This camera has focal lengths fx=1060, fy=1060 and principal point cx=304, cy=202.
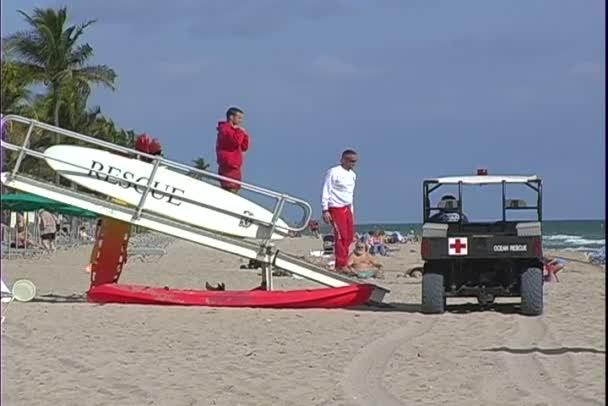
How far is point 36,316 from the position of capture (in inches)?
449

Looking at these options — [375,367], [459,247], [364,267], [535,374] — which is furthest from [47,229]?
[535,374]

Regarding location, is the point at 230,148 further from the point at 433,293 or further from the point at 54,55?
the point at 54,55

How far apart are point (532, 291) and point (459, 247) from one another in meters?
1.01

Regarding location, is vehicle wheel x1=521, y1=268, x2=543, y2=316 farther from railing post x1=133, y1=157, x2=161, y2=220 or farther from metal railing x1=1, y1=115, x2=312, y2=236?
railing post x1=133, y1=157, x2=161, y2=220

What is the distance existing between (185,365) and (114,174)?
15.7ft

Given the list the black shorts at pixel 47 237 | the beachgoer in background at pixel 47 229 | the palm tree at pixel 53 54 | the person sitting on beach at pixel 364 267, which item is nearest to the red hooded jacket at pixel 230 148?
the person sitting on beach at pixel 364 267

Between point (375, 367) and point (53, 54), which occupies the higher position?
point (53, 54)

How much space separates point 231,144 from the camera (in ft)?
46.5

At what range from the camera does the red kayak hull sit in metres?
12.3

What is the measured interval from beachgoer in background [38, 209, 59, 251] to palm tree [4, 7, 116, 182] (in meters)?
9.13

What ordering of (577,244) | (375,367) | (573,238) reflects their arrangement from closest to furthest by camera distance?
(375,367), (577,244), (573,238)

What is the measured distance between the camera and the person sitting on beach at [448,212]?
12211mm

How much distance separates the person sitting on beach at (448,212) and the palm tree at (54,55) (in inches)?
1572

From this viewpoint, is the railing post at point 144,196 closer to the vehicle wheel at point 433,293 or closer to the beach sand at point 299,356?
the beach sand at point 299,356
